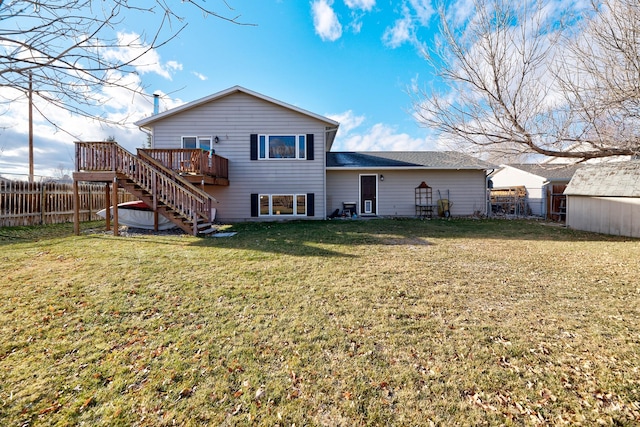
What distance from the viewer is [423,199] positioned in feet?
46.9

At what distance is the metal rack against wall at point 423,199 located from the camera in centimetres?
1413

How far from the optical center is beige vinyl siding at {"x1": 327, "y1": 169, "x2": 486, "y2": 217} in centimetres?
1416

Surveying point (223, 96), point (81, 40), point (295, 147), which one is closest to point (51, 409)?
point (81, 40)

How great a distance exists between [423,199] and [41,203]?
16.8 m

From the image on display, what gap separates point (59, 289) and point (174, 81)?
3554 mm

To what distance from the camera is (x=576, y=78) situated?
5.64 m

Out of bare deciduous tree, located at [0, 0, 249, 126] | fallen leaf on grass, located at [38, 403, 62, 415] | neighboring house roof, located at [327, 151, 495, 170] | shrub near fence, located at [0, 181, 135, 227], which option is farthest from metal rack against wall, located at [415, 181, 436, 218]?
shrub near fence, located at [0, 181, 135, 227]

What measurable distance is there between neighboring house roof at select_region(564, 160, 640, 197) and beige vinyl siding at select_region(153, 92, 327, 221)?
1009 cm

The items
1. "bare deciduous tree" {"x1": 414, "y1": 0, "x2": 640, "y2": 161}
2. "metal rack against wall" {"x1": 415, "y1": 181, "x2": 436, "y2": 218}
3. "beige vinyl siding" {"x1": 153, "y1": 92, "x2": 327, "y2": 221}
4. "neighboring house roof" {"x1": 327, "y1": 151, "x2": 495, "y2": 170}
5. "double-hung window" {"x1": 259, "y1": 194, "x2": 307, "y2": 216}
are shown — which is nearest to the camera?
"bare deciduous tree" {"x1": 414, "y1": 0, "x2": 640, "y2": 161}

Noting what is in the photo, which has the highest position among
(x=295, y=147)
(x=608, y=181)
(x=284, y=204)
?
(x=295, y=147)

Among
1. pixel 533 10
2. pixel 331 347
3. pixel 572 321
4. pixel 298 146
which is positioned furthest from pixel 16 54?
pixel 298 146

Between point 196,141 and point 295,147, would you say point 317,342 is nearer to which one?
point 295,147

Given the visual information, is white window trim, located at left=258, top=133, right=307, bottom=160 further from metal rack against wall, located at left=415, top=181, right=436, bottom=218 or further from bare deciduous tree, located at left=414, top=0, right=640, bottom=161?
bare deciduous tree, located at left=414, top=0, right=640, bottom=161

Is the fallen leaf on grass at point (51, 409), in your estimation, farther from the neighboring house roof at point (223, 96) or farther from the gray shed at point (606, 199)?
the gray shed at point (606, 199)
